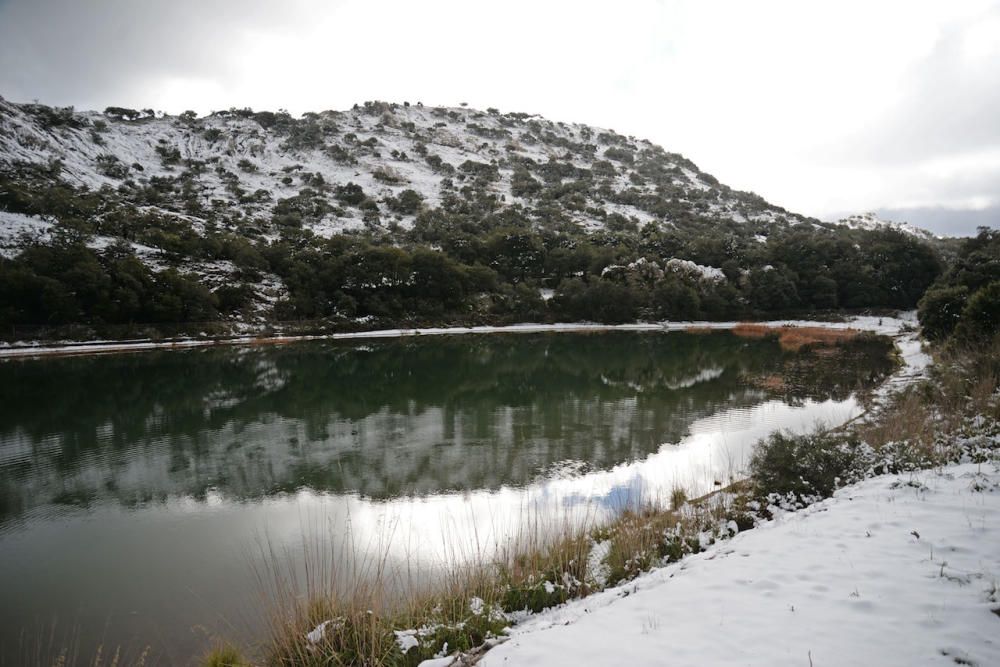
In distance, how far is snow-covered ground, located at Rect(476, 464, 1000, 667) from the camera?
3201 millimetres

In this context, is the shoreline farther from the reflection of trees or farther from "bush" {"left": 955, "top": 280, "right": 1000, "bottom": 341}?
"bush" {"left": 955, "top": 280, "right": 1000, "bottom": 341}

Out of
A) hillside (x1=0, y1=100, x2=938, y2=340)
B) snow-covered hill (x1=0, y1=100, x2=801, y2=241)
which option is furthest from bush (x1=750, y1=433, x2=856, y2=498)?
snow-covered hill (x1=0, y1=100, x2=801, y2=241)

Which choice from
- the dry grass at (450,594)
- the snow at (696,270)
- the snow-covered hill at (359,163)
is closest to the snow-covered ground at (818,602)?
the dry grass at (450,594)

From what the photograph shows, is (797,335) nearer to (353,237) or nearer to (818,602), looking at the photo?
(818,602)

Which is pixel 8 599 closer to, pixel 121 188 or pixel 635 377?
pixel 635 377

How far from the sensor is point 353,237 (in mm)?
55500

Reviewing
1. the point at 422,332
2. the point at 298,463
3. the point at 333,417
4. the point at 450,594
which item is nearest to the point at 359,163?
the point at 422,332

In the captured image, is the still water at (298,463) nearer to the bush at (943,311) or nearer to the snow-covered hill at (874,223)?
the bush at (943,311)

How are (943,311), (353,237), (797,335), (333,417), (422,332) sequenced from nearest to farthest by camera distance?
(333,417) < (943,311) < (797,335) < (422,332) < (353,237)

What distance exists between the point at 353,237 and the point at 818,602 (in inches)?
2224

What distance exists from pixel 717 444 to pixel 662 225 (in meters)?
71.8

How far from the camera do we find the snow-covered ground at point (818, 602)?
320 centimetres

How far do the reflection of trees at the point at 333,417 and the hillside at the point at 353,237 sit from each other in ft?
43.3

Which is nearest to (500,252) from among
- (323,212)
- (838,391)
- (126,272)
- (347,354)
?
(323,212)
